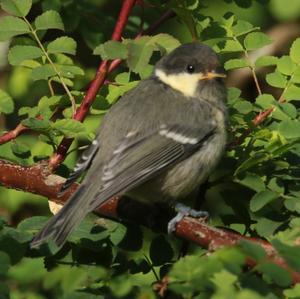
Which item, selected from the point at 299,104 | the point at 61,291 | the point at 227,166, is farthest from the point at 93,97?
the point at 61,291

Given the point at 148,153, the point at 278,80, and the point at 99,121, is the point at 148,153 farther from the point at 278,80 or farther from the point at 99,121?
the point at 278,80

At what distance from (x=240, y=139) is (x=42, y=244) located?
3.16 ft

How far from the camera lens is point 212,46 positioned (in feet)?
12.0

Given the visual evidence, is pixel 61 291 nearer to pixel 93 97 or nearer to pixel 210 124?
pixel 93 97

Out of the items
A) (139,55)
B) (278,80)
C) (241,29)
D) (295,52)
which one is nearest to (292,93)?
(278,80)

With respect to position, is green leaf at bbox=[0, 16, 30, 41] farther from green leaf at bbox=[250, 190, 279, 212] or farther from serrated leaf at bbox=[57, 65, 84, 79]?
green leaf at bbox=[250, 190, 279, 212]

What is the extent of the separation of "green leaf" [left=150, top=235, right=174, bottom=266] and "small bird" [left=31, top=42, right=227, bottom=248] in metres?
0.28

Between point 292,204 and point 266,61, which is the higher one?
point 266,61

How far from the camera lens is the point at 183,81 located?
4.24 metres

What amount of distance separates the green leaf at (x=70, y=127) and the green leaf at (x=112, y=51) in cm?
29

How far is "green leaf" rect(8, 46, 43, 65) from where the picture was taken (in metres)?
3.54

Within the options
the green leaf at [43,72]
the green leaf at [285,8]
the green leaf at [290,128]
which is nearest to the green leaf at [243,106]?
the green leaf at [290,128]

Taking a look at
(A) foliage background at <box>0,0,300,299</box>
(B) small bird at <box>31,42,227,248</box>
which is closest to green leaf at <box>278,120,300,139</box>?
(A) foliage background at <box>0,0,300,299</box>

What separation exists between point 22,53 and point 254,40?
99cm
